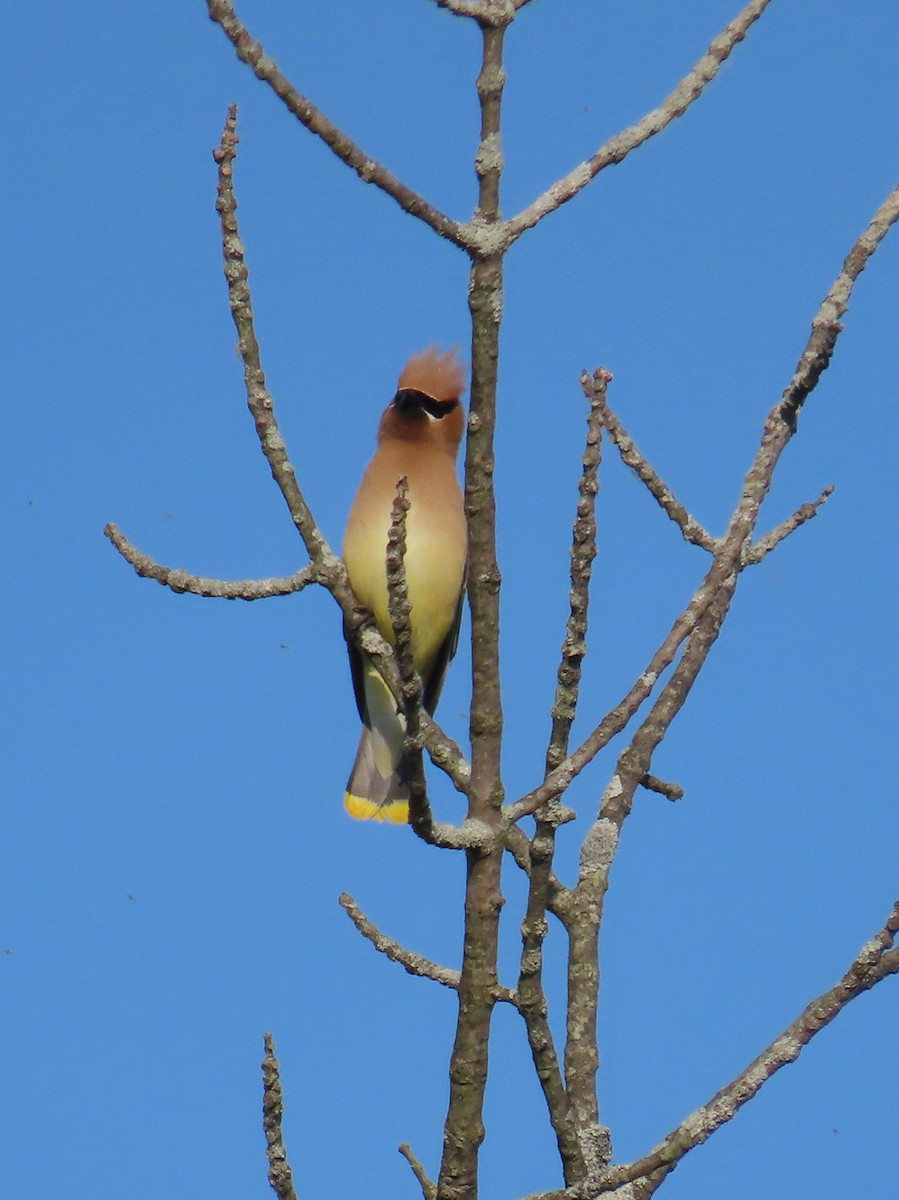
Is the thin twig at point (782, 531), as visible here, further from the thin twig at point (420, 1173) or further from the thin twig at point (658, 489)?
the thin twig at point (420, 1173)

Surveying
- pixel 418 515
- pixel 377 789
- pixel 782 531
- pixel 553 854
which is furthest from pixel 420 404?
pixel 553 854

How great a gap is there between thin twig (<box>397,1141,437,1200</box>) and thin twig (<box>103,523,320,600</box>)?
2.97 feet

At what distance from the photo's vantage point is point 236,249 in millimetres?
2404

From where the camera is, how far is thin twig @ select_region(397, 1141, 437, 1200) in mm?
2490

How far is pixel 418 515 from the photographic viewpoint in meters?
4.72

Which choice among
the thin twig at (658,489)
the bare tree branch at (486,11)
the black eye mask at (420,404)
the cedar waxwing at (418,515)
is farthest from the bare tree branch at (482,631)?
the black eye mask at (420,404)

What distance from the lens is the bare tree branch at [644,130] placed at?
7.82 ft

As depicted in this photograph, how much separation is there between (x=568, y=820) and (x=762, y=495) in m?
0.84

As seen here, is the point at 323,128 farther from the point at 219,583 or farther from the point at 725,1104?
the point at 725,1104

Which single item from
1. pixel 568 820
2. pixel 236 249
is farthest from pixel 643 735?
pixel 236 249

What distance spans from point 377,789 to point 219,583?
255 centimetres

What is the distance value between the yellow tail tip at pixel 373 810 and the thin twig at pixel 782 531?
2.36m

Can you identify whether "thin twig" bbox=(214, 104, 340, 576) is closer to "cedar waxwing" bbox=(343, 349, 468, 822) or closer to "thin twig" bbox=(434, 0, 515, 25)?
"thin twig" bbox=(434, 0, 515, 25)

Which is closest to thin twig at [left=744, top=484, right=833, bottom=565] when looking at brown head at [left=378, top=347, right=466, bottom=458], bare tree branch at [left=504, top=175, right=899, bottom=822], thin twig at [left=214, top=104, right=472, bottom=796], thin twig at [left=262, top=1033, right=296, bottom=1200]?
bare tree branch at [left=504, top=175, right=899, bottom=822]
